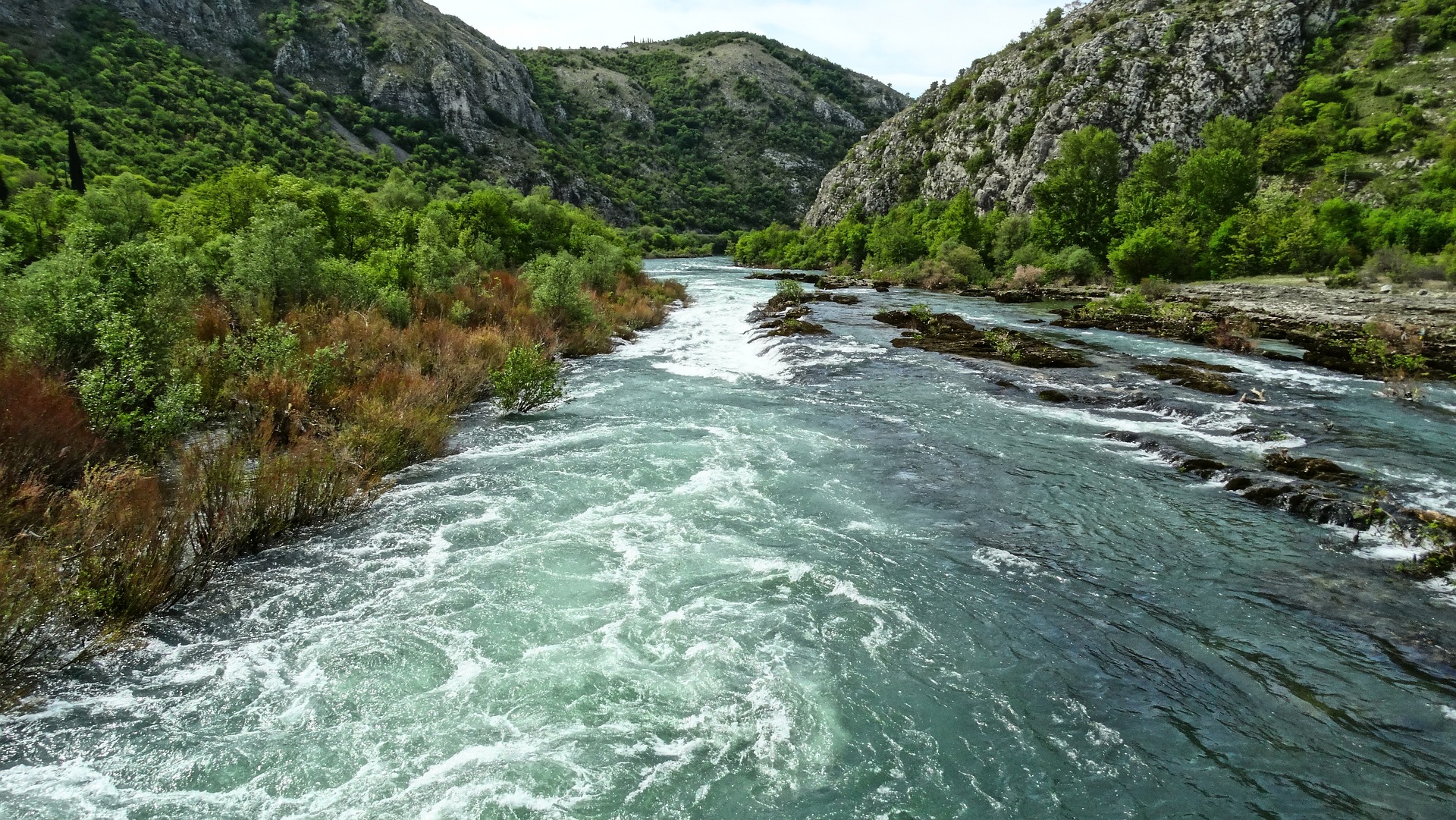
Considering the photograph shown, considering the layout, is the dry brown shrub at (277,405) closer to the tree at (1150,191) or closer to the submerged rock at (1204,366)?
the submerged rock at (1204,366)

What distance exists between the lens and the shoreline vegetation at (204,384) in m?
6.54

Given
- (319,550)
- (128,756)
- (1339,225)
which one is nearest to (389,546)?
(319,550)

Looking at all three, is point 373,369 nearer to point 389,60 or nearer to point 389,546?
point 389,546

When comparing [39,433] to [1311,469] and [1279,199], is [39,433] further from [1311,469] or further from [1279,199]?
[1279,199]

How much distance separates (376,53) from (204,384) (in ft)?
526

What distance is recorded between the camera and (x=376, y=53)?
5320 inches

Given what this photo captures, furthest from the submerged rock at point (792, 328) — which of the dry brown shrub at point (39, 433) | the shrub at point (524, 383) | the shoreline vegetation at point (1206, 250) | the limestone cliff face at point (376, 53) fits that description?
the limestone cliff face at point (376, 53)

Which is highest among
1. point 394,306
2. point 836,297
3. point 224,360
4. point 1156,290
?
point 1156,290

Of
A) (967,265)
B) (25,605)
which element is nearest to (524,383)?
(25,605)

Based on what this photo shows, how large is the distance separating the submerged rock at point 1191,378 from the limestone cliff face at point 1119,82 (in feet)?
215

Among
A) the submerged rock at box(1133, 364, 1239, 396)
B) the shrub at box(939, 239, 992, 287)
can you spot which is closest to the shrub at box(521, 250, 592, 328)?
the submerged rock at box(1133, 364, 1239, 396)

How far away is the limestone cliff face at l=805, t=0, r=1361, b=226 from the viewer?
7194 cm

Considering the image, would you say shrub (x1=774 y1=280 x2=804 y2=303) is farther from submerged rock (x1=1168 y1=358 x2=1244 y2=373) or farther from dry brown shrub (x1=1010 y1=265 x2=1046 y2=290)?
submerged rock (x1=1168 y1=358 x2=1244 y2=373)

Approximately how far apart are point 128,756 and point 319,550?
3749 millimetres
